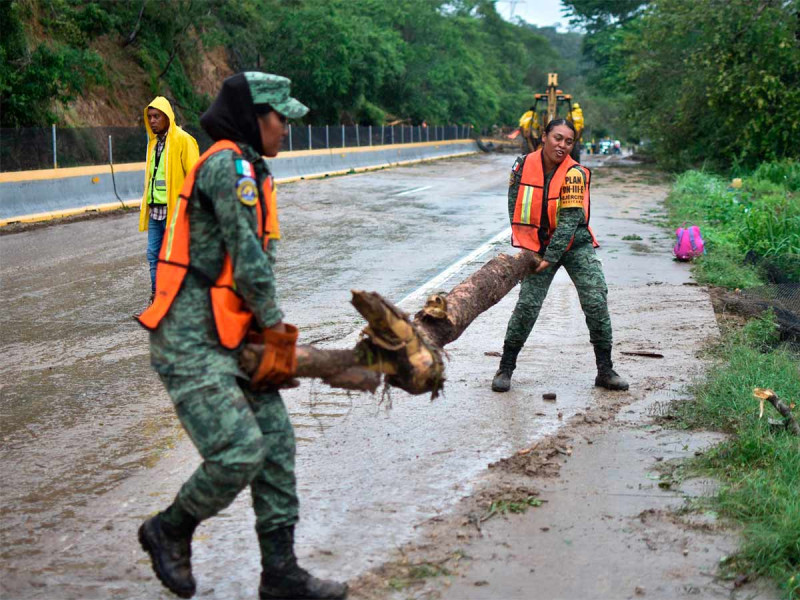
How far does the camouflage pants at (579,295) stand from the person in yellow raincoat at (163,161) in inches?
128

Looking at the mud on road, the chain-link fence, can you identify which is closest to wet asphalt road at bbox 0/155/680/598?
the mud on road

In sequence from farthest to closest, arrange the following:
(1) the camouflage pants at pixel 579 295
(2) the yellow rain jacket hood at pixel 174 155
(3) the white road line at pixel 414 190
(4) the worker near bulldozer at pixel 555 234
Answer: (3) the white road line at pixel 414 190, (2) the yellow rain jacket hood at pixel 174 155, (1) the camouflage pants at pixel 579 295, (4) the worker near bulldozer at pixel 555 234

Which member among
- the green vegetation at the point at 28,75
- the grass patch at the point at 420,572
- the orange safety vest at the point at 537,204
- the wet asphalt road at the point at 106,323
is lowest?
the grass patch at the point at 420,572

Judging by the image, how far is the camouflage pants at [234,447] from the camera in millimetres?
3555

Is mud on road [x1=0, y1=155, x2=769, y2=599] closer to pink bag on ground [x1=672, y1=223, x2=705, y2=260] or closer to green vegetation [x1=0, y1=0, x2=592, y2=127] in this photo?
pink bag on ground [x1=672, y1=223, x2=705, y2=260]

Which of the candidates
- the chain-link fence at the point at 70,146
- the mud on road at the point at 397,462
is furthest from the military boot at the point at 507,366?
the chain-link fence at the point at 70,146

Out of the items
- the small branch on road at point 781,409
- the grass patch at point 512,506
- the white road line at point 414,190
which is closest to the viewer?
the grass patch at point 512,506

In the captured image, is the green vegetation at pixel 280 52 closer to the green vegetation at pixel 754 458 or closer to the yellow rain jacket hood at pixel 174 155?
the yellow rain jacket hood at pixel 174 155

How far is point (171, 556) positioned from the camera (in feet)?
12.2

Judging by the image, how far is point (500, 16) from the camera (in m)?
88.9

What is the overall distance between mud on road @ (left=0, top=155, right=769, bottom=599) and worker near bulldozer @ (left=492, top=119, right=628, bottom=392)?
0.31 meters

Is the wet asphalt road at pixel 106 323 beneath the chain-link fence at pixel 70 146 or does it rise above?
beneath

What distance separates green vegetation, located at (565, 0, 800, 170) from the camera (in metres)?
25.7

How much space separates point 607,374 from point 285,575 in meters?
3.66
